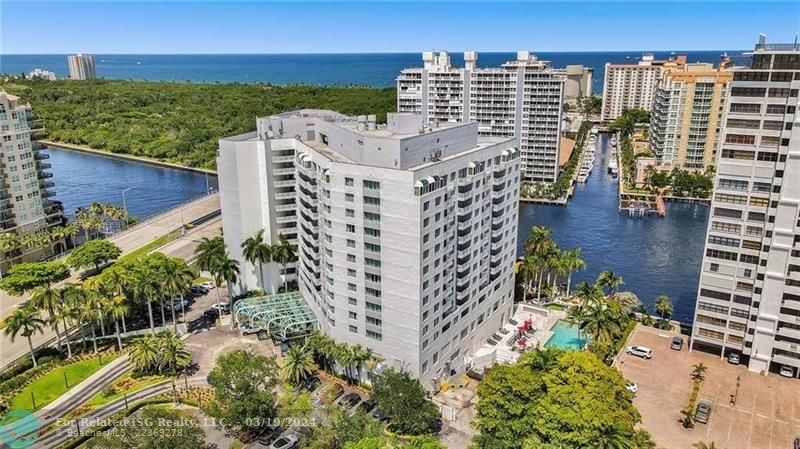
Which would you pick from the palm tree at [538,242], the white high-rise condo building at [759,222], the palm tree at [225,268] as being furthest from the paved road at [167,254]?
the white high-rise condo building at [759,222]

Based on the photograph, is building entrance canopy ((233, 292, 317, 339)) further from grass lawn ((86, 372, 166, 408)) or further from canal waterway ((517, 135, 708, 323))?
canal waterway ((517, 135, 708, 323))

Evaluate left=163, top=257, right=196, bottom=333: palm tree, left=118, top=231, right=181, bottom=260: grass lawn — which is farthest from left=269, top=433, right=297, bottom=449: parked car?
left=118, top=231, right=181, bottom=260: grass lawn

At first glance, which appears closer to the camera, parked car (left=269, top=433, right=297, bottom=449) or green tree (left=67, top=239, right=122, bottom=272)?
Result: parked car (left=269, top=433, right=297, bottom=449)

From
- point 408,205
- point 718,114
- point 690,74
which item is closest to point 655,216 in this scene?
point 718,114

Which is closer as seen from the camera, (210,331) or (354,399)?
(354,399)

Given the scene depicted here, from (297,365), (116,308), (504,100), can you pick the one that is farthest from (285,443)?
(504,100)

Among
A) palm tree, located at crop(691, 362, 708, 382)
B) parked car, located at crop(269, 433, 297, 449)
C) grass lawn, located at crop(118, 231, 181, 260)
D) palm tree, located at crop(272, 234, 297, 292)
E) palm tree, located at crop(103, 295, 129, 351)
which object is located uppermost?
palm tree, located at crop(272, 234, 297, 292)

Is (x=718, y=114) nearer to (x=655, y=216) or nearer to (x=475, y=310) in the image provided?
(x=655, y=216)
